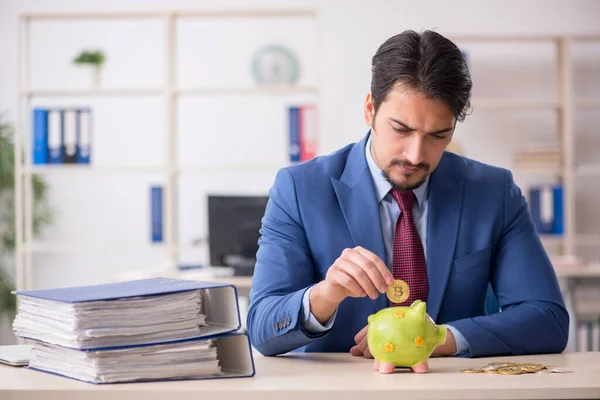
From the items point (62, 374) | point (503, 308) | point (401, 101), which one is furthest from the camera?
point (503, 308)

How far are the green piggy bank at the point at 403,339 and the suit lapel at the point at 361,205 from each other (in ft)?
1.23

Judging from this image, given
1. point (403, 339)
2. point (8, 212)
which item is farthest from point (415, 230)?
point (8, 212)

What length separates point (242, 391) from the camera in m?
1.13

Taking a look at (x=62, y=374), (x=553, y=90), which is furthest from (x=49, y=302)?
(x=553, y=90)

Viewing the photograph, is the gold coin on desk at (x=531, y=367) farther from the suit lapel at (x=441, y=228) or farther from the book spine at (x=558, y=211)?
the book spine at (x=558, y=211)

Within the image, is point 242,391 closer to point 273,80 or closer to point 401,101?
point 401,101

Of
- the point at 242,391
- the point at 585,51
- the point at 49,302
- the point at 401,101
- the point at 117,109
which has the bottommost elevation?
the point at 242,391

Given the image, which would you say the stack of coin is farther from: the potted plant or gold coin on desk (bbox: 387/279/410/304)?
the potted plant

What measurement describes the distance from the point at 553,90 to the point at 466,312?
12.8 ft

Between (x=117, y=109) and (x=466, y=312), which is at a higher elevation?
(x=117, y=109)

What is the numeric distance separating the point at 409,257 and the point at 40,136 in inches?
134

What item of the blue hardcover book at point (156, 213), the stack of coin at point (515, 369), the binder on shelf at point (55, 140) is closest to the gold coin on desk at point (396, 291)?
the stack of coin at point (515, 369)

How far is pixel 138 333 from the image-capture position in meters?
1.21

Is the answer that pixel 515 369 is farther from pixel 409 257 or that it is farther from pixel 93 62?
pixel 93 62
